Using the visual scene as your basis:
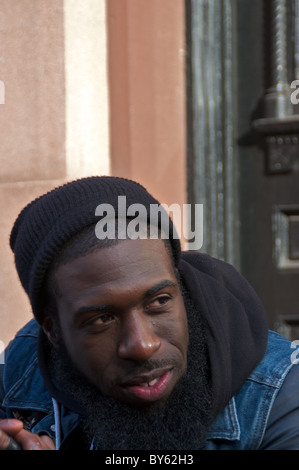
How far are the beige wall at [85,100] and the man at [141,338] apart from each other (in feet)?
3.23

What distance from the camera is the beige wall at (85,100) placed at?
2.74 metres

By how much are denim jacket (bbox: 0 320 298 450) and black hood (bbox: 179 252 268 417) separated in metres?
0.05

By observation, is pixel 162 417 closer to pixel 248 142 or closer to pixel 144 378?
pixel 144 378

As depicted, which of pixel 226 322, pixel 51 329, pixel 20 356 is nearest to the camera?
pixel 226 322

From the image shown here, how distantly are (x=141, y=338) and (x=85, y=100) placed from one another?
1.58m

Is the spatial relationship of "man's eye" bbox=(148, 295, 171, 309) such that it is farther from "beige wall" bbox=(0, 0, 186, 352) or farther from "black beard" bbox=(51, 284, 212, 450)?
"beige wall" bbox=(0, 0, 186, 352)

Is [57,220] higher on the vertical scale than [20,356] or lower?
higher

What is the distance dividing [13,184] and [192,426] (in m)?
1.67

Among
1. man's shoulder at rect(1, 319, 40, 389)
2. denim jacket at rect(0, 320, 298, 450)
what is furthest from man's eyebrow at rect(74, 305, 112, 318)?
man's shoulder at rect(1, 319, 40, 389)

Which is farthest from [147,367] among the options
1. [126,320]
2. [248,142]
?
[248,142]

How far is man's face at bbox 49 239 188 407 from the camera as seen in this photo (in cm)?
160

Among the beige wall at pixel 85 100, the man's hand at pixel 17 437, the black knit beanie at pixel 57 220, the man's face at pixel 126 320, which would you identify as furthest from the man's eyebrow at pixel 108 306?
the beige wall at pixel 85 100

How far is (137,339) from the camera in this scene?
1.57 meters

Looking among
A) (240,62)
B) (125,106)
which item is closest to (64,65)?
(125,106)
